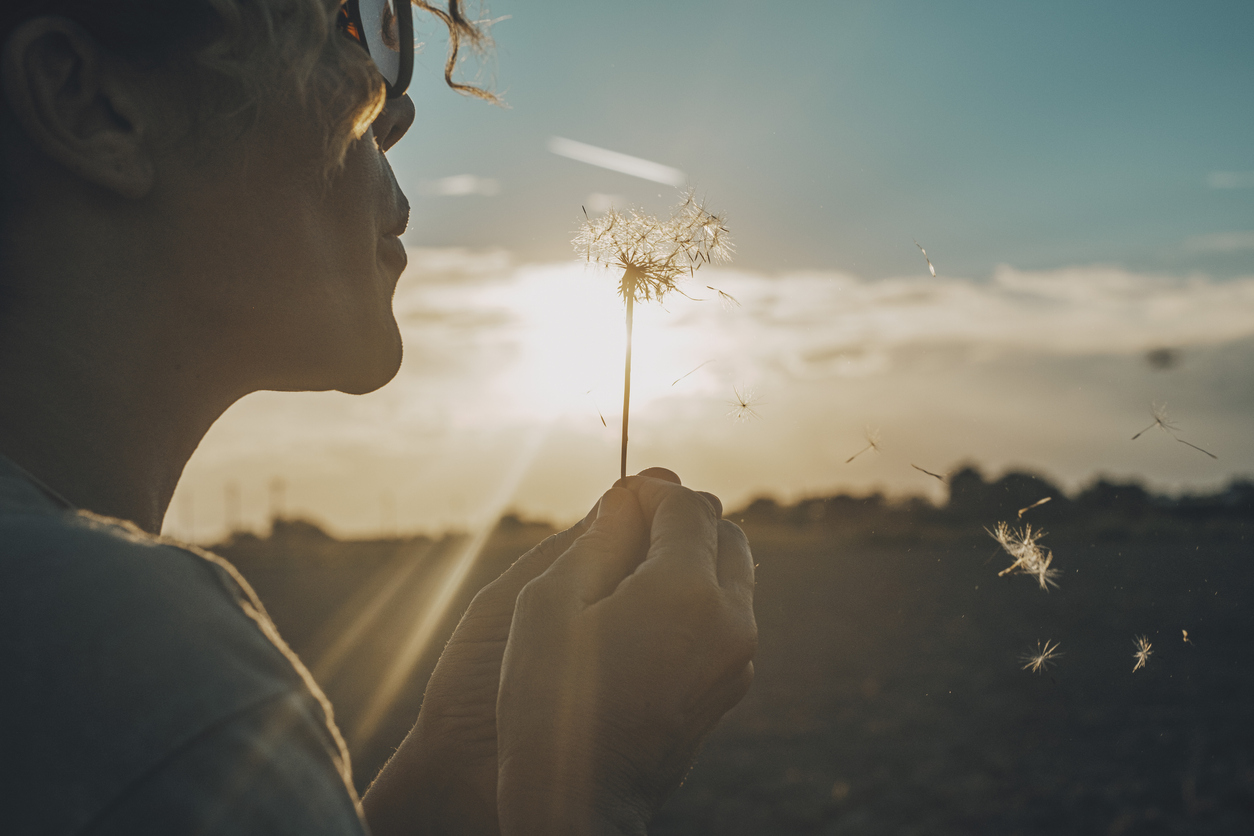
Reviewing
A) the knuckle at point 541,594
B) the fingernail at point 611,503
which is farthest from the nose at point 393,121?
the knuckle at point 541,594

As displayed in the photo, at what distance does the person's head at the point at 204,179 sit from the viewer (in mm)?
1376

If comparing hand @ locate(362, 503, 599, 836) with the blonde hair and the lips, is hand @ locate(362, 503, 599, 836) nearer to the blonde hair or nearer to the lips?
the lips

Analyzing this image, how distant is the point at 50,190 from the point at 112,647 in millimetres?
1067

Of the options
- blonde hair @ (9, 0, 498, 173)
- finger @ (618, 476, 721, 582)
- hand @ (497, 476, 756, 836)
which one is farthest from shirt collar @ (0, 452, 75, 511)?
finger @ (618, 476, 721, 582)

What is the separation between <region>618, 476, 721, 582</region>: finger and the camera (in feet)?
5.94

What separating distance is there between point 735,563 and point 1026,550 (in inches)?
48.2

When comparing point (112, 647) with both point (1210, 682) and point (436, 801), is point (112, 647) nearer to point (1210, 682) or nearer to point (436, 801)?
point (436, 801)

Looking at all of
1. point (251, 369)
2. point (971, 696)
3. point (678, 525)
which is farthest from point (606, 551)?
point (971, 696)

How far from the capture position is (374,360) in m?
1.96

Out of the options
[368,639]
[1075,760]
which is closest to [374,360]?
[1075,760]

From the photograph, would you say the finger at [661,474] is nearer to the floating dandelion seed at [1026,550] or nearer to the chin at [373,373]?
the chin at [373,373]

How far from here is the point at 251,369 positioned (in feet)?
5.94

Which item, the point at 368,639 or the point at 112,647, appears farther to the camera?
the point at 368,639

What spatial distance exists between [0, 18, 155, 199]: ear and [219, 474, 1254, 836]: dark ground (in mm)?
2380
